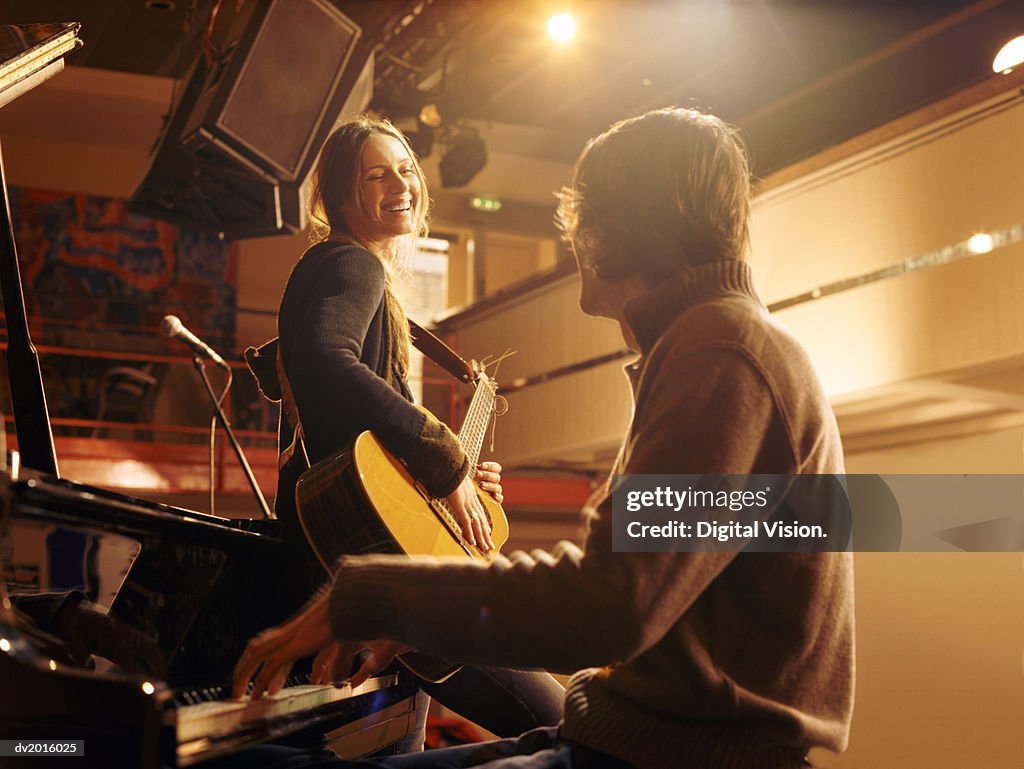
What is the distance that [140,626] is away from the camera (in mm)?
1313

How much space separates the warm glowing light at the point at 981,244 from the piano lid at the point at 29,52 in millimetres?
3838

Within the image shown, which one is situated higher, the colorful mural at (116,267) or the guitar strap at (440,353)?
the colorful mural at (116,267)

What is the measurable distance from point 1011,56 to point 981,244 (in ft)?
2.67

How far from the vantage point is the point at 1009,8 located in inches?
296

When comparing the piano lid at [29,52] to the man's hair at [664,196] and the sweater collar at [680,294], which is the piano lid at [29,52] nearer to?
the man's hair at [664,196]

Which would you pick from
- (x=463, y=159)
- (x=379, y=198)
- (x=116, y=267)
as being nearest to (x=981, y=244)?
(x=379, y=198)

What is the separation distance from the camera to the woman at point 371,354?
5.25 feet

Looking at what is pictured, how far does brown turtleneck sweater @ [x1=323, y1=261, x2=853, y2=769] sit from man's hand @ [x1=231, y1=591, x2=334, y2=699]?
2 cm

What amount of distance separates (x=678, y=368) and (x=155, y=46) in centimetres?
887

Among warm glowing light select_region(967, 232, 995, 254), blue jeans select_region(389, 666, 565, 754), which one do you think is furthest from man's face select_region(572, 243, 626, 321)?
warm glowing light select_region(967, 232, 995, 254)

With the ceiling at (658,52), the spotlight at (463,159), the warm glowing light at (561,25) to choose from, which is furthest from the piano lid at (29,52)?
the spotlight at (463,159)

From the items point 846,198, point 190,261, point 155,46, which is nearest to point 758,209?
point 846,198

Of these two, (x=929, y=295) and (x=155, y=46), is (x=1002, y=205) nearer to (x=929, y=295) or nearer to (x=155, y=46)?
(x=929, y=295)

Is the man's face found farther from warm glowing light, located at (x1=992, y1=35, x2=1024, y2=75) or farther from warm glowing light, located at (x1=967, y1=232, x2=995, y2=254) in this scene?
warm glowing light, located at (x1=967, y1=232, x2=995, y2=254)
